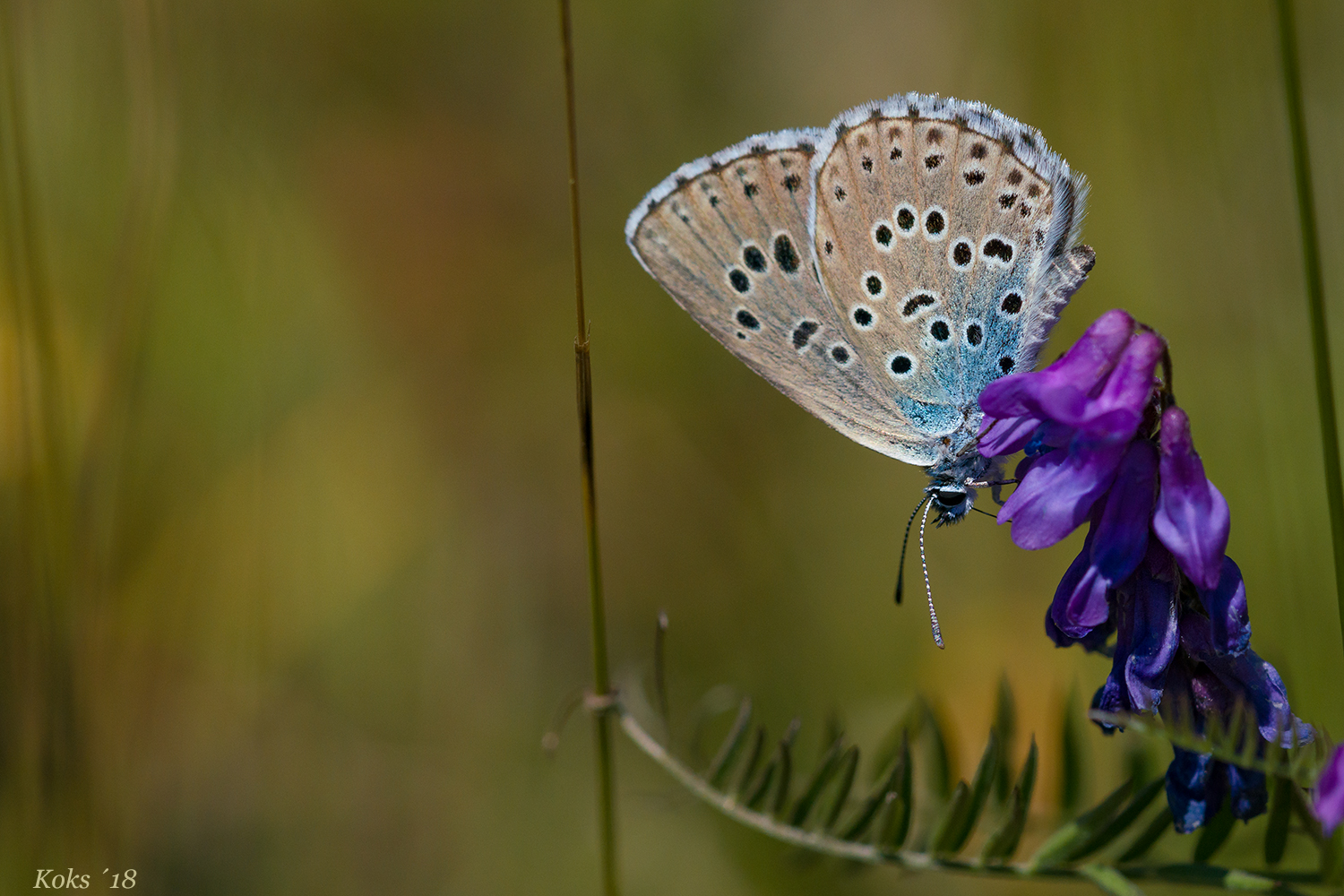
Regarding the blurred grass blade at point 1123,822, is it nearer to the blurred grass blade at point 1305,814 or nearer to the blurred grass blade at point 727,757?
the blurred grass blade at point 1305,814

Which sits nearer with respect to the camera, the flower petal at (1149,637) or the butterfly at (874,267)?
the flower petal at (1149,637)

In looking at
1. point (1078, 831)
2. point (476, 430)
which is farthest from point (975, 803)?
point (476, 430)

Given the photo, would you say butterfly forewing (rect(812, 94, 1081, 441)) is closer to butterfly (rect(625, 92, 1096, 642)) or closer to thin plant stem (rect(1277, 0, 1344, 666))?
butterfly (rect(625, 92, 1096, 642))

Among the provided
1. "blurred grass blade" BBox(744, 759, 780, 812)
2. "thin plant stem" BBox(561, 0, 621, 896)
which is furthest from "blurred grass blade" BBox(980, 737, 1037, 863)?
"thin plant stem" BBox(561, 0, 621, 896)

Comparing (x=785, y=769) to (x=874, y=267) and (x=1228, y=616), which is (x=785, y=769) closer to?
(x=1228, y=616)

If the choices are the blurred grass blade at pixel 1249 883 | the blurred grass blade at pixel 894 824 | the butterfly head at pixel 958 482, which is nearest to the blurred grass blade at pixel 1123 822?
the blurred grass blade at pixel 1249 883

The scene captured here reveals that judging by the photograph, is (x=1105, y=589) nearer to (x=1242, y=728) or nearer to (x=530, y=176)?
(x=1242, y=728)
